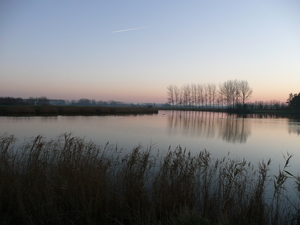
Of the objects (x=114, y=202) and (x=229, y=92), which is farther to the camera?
(x=229, y=92)

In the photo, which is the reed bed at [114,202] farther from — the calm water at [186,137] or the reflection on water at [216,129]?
the reflection on water at [216,129]

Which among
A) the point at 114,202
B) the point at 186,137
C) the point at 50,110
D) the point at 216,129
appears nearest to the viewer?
the point at 114,202

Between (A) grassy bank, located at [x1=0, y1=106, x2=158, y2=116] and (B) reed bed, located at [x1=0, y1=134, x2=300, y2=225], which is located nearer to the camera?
(B) reed bed, located at [x1=0, y1=134, x2=300, y2=225]

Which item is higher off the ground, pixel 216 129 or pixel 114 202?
pixel 114 202

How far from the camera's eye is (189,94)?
81.6m

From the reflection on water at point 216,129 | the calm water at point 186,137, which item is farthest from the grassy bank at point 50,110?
the reflection on water at point 216,129

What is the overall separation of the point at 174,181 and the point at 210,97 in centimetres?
7596

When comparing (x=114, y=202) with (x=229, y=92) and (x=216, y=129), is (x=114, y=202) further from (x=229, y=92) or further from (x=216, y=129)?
(x=229, y=92)

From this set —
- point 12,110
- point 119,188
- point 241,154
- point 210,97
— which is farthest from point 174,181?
point 210,97

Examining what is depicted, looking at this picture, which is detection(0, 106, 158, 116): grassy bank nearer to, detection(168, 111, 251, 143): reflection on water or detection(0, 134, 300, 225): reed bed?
detection(168, 111, 251, 143): reflection on water

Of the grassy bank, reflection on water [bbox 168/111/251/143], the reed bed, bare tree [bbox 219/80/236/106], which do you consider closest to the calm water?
reflection on water [bbox 168/111/251/143]

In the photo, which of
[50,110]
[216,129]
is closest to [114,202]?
[216,129]

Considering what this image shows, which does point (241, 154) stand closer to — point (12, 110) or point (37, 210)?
point (37, 210)

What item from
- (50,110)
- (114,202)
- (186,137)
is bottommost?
(186,137)
